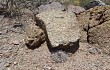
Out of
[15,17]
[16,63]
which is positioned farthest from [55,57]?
[15,17]

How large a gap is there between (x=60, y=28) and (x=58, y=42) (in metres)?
0.40

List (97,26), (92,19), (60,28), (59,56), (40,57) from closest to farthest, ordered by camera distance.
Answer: (59,56) → (40,57) → (60,28) → (97,26) → (92,19)

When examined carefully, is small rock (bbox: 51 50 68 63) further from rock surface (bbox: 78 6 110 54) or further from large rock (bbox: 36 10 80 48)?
rock surface (bbox: 78 6 110 54)

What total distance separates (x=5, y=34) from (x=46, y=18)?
0.97m

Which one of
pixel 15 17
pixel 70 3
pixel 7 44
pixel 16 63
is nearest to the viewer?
pixel 16 63

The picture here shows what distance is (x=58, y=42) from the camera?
15.3 feet

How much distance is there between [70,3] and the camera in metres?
6.97

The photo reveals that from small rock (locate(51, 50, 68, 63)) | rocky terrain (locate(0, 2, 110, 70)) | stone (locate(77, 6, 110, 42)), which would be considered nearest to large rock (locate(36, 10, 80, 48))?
rocky terrain (locate(0, 2, 110, 70))

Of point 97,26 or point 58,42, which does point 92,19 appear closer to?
point 97,26

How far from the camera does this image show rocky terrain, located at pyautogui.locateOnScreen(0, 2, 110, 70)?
464 centimetres

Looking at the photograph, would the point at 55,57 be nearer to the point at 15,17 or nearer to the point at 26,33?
the point at 26,33

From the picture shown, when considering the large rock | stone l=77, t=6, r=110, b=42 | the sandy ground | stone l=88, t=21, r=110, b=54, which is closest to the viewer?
the sandy ground

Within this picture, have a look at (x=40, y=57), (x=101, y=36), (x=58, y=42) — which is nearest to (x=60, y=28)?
(x=58, y=42)

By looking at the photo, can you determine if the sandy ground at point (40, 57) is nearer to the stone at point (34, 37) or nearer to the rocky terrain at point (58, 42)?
the rocky terrain at point (58, 42)
